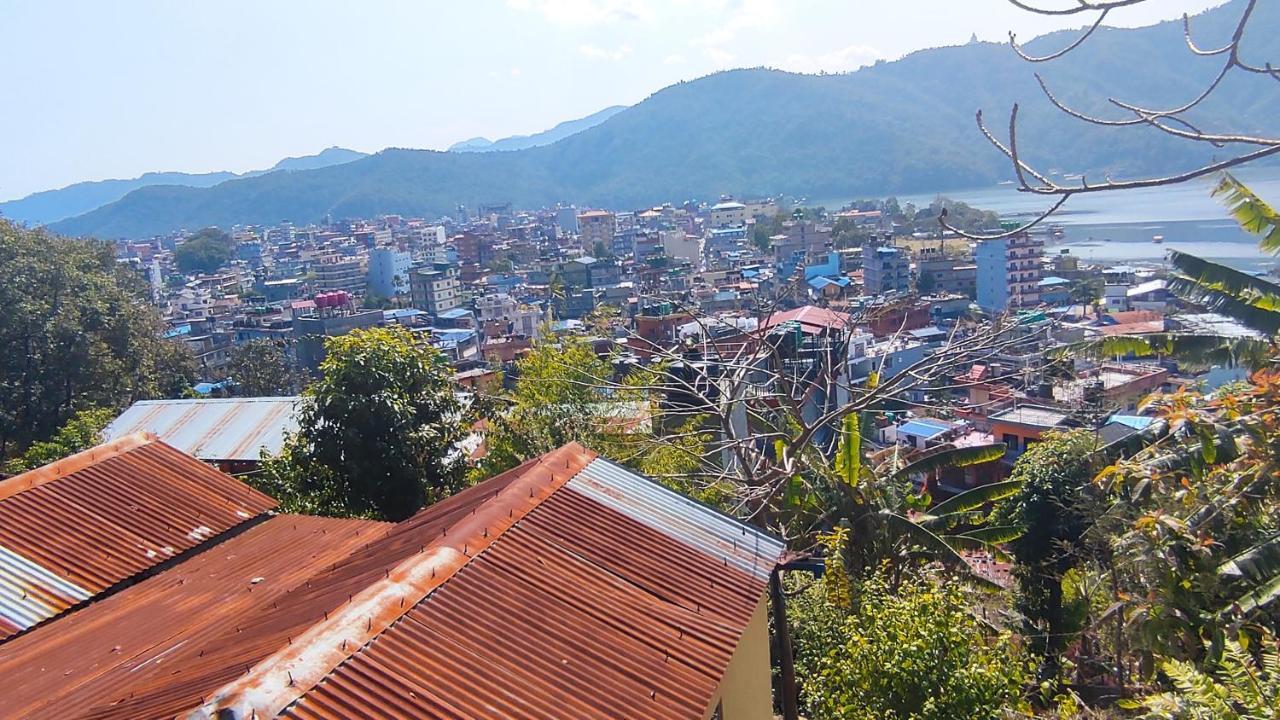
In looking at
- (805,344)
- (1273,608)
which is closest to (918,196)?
(805,344)

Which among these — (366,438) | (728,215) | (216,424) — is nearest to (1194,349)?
(366,438)

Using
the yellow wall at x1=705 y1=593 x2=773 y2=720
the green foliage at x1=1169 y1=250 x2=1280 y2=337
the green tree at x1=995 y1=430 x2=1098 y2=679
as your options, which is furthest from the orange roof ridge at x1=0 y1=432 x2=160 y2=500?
the green tree at x1=995 y1=430 x2=1098 y2=679

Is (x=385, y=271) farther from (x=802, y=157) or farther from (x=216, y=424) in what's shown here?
(x=802, y=157)

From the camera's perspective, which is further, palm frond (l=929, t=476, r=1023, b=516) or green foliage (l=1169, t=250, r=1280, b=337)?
palm frond (l=929, t=476, r=1023, b=516)

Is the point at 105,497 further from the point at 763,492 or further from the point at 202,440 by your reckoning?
the point at 202,440

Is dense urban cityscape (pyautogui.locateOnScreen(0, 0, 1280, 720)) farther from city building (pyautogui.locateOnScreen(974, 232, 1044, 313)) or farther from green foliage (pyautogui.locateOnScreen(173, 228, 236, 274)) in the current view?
green foliage (pyautogui.locateOnScreen(173, 228, 236, 274))
